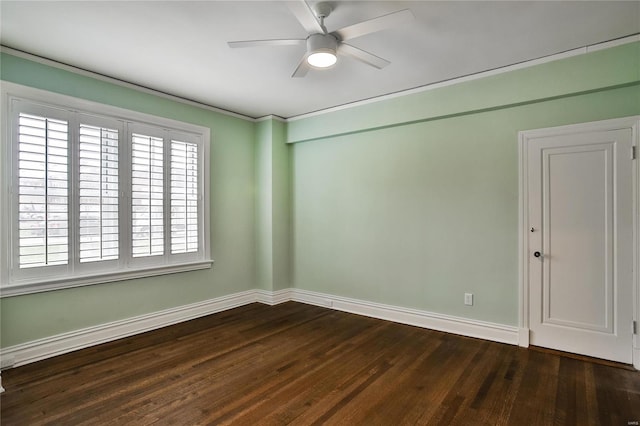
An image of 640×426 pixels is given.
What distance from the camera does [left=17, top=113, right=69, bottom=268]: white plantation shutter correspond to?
294 centimetres

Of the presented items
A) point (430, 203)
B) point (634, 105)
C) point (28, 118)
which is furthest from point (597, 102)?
point (28, 118)

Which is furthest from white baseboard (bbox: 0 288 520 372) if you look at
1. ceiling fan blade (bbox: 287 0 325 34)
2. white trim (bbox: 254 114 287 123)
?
ceiling fan blade (bbox: 287 0 325 34)

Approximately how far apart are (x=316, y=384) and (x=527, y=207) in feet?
8.32

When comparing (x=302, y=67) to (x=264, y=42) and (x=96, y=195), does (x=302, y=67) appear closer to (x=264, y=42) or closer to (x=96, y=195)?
(x=264, y=42)

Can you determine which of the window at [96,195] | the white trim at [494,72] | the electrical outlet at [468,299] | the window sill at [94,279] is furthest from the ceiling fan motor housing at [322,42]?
the window sill at [94,279]

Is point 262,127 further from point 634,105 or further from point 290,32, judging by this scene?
point 634,105

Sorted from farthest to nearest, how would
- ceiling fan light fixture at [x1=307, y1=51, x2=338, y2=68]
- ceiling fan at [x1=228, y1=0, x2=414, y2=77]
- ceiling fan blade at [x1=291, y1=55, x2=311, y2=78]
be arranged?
ceiling fan blade at [x1=291, y1=55, x2=311, y2=78] < ceiling fan light fixture at [x1=307, y1=51, x2=338, y2=68] < ceiling fan at [x1=228, y1=0, x2=414, y2=77]

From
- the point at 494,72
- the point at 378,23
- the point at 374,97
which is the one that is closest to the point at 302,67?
the point at 378,23

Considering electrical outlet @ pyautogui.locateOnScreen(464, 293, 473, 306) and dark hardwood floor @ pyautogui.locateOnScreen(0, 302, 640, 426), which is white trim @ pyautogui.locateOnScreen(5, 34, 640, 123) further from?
dark hardwood floor @ pyautogui.locateOnScreen(0, 302, 640, 426)

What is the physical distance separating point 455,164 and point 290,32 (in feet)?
7.17

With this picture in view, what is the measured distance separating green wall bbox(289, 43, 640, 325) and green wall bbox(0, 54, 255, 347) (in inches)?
32.8

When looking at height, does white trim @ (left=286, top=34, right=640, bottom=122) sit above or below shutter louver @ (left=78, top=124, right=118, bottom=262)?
above

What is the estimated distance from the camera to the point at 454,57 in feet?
Result: 10.1

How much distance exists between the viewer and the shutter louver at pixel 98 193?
Answer: 3299mm
